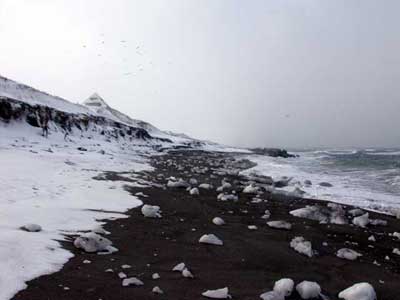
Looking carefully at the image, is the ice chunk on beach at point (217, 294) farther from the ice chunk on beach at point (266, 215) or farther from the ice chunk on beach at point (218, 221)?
the ice chunk on beach at point (266, 215)

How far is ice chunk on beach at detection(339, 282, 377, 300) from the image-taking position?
5371 mm

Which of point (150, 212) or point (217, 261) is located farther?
point (150, 212)

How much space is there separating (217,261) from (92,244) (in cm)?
205

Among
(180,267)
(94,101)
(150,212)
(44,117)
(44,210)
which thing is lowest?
(180,267)

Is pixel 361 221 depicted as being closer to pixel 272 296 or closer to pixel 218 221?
pixel 218 221

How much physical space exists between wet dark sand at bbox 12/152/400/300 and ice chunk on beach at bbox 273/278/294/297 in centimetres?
11

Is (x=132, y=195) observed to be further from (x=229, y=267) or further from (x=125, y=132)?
(x=125, y=132)

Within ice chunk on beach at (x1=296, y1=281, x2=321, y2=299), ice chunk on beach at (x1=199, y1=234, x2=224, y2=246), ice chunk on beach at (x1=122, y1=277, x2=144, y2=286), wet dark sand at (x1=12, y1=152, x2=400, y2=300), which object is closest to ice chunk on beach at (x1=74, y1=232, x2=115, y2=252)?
wet dark sand at (x1=12, y1=152, x2=400, y2=300)

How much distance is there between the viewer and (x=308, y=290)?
17.5ft

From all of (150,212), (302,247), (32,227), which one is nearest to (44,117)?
(150,212)

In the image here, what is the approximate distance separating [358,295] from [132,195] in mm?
8617

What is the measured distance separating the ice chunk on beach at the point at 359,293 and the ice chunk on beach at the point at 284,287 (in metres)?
0.73

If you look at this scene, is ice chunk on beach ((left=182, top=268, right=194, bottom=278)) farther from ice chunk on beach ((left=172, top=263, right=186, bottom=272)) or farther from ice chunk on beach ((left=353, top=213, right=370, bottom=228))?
ice chunk on beach ((left=353, top=213, right=370, bottom=228))

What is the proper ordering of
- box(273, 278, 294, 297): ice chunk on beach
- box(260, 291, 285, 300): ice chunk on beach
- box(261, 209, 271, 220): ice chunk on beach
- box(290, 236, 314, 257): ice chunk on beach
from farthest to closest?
box(261, 209, 271, 220): ice chunk on beach, box(290, 236, 314, 257): ice chunk on beach, box(273, 278, 294, 297): ice chunk on beach, box(260, 291, 285, 300): ice chunk on beach
